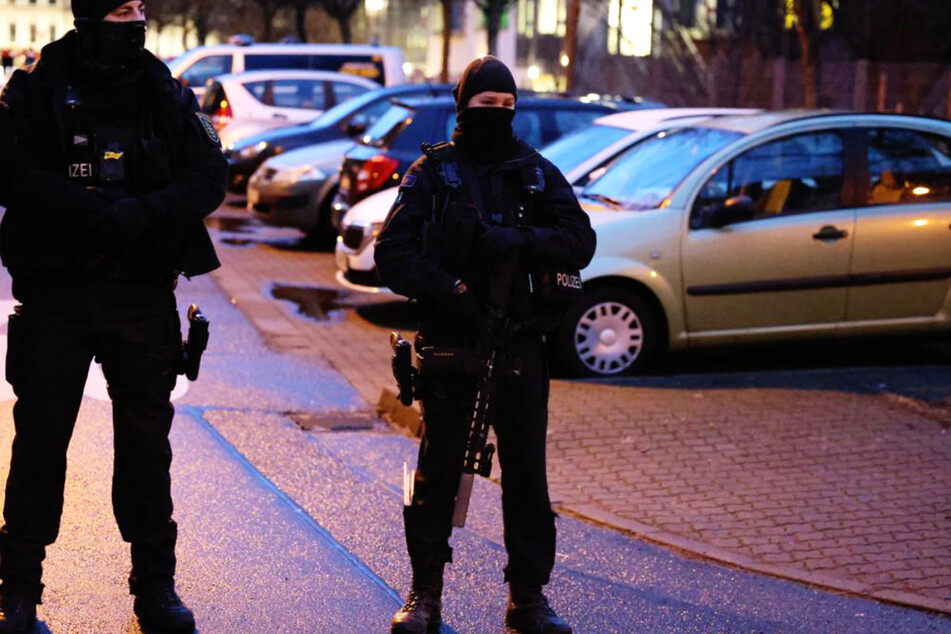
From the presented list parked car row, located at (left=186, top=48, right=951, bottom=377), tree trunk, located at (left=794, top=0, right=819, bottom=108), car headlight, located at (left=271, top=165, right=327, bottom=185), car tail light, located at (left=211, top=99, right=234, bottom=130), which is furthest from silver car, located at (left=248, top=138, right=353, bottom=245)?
tree trunk, located at (left=794, top=0, right=819, bottom=108)

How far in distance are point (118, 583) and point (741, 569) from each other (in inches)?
87.1

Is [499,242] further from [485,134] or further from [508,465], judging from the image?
[508,465]

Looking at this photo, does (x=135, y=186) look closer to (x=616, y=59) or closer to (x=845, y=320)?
(x=845, y=320)

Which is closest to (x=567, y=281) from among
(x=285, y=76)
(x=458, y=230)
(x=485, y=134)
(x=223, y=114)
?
(x=458, y=230)

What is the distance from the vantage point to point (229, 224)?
17.8 metres

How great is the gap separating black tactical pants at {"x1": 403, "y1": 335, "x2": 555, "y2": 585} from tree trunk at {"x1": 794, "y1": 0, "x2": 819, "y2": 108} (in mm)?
17491

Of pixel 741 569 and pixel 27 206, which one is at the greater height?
pixel 27 206

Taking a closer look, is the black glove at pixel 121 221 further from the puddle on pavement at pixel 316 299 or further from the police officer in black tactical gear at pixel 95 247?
the puddle on pavement at pixel 316 299

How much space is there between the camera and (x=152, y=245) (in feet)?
14.4

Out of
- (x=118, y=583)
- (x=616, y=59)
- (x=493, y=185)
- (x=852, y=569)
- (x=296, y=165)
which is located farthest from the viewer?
(x=616, y=59)

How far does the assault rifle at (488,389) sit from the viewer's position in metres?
4.51

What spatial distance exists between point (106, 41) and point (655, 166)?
224 inches

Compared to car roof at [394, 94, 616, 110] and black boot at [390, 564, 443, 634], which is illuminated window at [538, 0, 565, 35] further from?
black boot at [390, 564, 443, 634]

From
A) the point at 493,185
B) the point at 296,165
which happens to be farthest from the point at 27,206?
the point at 296,165
